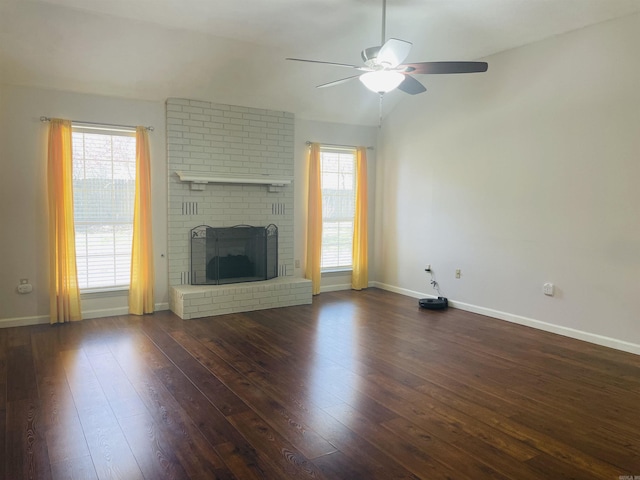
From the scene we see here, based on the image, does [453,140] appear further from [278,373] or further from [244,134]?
[278,373]

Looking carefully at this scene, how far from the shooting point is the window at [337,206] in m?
6.76

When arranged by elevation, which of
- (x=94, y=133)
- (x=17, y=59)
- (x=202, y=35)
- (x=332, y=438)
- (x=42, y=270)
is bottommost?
(x=332, y=438)

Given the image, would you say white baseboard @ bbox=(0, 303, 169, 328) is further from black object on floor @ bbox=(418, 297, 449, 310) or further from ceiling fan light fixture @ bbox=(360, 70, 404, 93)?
ceiling fan light fixture @ bbox=(360, 70, 404, 93)

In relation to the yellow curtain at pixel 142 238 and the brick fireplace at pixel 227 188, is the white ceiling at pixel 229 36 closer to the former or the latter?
the brick fireplace at pixel 227 188

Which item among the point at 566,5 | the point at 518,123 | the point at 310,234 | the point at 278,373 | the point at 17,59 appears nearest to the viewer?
the point at 278,373

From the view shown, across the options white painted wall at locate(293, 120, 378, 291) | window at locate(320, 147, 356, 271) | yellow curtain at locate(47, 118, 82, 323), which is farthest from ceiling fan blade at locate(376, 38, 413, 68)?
yellow curtain at locate(47, 118, 82, 323)

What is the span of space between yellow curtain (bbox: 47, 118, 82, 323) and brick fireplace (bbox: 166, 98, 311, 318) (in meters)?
1.06

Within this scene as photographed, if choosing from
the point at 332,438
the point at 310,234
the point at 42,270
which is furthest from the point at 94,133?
the point at 332,438

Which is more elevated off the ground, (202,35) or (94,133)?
(202,35)

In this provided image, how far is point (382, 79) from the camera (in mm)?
3682

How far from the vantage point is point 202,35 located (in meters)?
4.61

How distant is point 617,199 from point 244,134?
4.24m

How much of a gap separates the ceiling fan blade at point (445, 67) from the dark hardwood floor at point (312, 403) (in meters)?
2.40

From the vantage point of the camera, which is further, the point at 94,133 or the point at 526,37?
the point at 94,133
